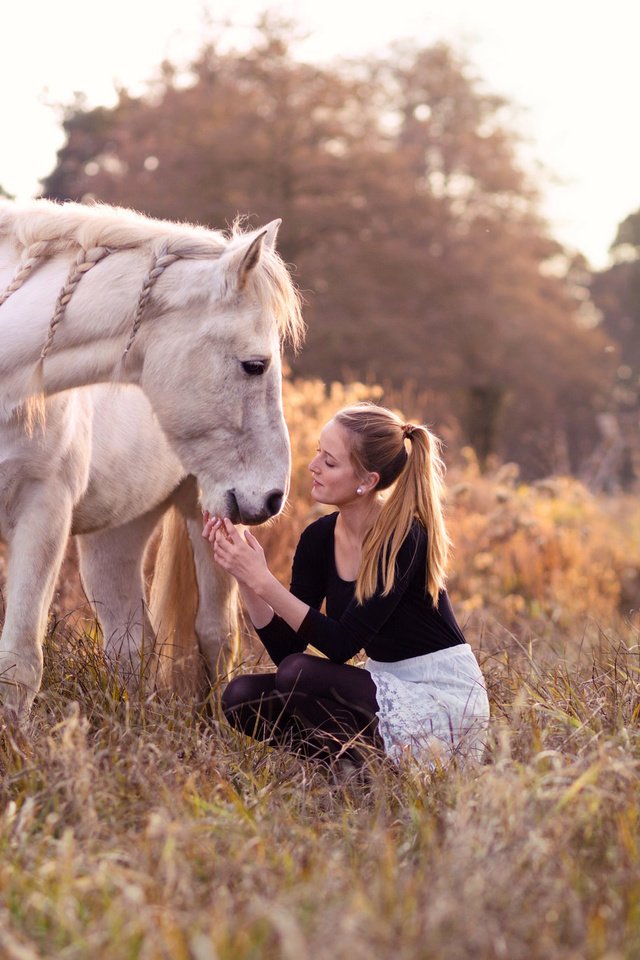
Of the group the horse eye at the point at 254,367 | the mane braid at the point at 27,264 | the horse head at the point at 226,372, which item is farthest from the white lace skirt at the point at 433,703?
the mane braid at the point at 27,264

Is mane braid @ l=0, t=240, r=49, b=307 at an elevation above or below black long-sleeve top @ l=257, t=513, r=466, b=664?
above

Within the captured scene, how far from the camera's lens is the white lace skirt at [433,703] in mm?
3355

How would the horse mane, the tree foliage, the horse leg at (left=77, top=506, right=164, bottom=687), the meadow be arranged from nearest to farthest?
1. the meadow
2. the horse mane
3. the horse leg at (left=77, top=506, right=164, bottom=687)
4. the tree foliage

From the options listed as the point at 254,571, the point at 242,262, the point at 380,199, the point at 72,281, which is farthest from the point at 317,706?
the point at 380,199

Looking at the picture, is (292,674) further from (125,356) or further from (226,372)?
(125,356)

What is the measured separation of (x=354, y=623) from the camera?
11.4ft

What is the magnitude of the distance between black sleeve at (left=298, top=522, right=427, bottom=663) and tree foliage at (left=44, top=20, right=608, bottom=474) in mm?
12524

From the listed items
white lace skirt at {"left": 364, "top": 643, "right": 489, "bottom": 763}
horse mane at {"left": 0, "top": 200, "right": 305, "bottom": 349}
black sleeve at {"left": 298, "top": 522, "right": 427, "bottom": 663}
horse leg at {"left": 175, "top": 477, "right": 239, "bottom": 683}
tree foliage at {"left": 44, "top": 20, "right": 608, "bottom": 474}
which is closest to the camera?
white lace skirt at {"left": 364, "top": 643, "right": 489, "bottom": 763}

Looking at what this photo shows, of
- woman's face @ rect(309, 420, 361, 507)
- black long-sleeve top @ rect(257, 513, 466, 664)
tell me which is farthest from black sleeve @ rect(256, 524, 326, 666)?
woman's face @ rect(309, 420, 361, 507)

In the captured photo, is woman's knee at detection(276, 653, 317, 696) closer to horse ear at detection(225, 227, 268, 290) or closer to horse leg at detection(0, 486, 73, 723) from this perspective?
horse leg at detection(0, 486, 73, 723)

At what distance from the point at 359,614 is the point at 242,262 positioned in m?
1.16

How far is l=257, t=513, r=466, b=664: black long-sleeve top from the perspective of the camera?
11.4 ft

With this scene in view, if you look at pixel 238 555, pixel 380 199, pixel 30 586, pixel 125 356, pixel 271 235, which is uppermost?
Answer: pixel 380 199

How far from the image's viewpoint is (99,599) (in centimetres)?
489
